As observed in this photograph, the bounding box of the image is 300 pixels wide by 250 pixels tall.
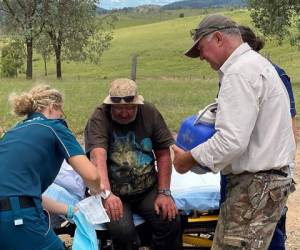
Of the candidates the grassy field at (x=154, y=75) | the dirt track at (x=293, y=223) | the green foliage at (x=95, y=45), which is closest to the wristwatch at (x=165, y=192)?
the dirt track at (x=293, y=223)

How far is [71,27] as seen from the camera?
124 feet

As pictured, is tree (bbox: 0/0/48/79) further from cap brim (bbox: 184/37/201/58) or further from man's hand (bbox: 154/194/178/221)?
cap brim (bbox: 184/37/201/58)

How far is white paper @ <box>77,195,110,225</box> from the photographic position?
4.07 meters

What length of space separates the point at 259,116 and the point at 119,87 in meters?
1.56

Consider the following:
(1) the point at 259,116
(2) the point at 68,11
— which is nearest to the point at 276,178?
(1) the point at 259,116

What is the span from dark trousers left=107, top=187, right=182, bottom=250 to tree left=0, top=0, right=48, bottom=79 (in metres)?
33.5

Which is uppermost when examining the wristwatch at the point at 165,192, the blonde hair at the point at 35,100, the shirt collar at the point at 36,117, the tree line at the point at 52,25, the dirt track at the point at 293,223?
the blonde hair at the point at 35,100

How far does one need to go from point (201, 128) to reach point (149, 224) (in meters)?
1.35

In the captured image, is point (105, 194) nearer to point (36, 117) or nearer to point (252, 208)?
point (36, 117)

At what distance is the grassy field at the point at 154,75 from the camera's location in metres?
14.3

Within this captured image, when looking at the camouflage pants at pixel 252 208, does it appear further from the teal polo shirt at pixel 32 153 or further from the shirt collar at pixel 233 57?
the teal polo shirt at pixel 32 153

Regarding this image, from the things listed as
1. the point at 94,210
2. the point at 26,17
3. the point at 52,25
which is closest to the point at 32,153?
the point at 94,210

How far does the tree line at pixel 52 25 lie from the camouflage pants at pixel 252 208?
34669 mm

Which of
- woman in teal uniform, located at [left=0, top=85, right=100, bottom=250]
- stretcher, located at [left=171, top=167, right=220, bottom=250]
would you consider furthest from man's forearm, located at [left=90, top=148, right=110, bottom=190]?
woman in teal uniform, located at [left=0, top=85, right=100, bottom=250]
